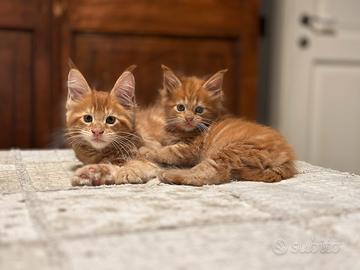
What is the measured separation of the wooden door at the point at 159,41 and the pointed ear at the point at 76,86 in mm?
890

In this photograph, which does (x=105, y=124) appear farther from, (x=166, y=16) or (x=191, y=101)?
(x=166, y=16)

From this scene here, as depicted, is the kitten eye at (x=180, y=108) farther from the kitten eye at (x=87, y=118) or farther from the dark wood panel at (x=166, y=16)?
the dark wood panel at (x=166, y=16)

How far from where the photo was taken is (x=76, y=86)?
1504 mm

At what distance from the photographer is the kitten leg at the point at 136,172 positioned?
131cm

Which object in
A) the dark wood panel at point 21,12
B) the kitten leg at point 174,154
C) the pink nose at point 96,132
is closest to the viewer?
the pink nose at point 96,132

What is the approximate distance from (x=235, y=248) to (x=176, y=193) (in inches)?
15.5

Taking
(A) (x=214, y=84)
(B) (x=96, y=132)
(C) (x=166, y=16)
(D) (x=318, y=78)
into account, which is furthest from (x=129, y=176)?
(D) (x=318, y=78)

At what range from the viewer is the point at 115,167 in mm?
1374

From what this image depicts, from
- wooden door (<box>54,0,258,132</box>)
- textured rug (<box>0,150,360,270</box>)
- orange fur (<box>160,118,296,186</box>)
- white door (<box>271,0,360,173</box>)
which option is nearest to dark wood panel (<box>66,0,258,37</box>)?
wooden door (<box>54,0,258,132</box>)

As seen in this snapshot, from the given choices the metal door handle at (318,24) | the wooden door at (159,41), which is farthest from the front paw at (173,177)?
the metal door handle at (318,24)

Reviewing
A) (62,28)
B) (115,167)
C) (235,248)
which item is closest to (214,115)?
(115,167)

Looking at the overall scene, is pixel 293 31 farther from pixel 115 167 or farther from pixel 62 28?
pixel 115 167

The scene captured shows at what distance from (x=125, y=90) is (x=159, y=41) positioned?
44.6 inches

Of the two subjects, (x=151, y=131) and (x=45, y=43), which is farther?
(x=45, y=43)
